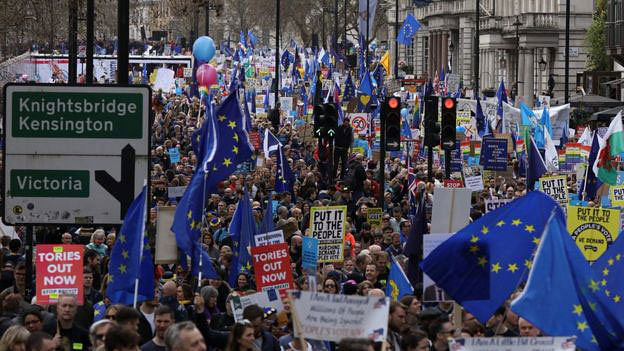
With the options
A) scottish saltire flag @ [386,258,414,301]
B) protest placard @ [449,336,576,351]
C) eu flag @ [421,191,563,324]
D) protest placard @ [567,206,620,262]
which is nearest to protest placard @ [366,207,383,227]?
protest placard @ [567,206,620,262]

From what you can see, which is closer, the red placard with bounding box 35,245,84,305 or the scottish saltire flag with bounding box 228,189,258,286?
the red placard with bounding box 35,245,84,305


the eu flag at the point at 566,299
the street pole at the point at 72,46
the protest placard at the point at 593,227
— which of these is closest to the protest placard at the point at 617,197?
the protest placard at the point at 593,227

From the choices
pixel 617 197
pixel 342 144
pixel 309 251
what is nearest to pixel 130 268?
pixel 309 251

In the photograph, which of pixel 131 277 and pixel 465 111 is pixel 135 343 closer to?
pixel 131 277

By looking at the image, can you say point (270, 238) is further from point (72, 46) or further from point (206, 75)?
point (206, 75)

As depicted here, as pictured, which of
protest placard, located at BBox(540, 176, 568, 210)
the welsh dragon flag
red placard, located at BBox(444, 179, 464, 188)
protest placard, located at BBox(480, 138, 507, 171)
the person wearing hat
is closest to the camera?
protest placard, located at BBox(540, 176, 568, 210)

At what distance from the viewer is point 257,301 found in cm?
1341

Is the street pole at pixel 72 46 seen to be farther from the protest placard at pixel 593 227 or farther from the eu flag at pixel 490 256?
the eu flag at pixel 490 256

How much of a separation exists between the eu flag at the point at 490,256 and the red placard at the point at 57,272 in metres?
2.81

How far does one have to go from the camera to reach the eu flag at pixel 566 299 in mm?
9984

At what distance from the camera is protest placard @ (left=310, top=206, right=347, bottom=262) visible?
1831cm

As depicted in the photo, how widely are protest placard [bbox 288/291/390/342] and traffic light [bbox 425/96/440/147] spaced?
55.4ft

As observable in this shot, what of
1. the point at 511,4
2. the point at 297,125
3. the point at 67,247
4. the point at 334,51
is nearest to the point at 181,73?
the point at 334,51

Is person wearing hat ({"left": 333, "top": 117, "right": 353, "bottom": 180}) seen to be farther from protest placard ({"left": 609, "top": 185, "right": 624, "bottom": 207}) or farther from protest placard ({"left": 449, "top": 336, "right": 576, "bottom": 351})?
protest placard ({"left": 449, "top": 336, "right": 576, "bottom": 351})
